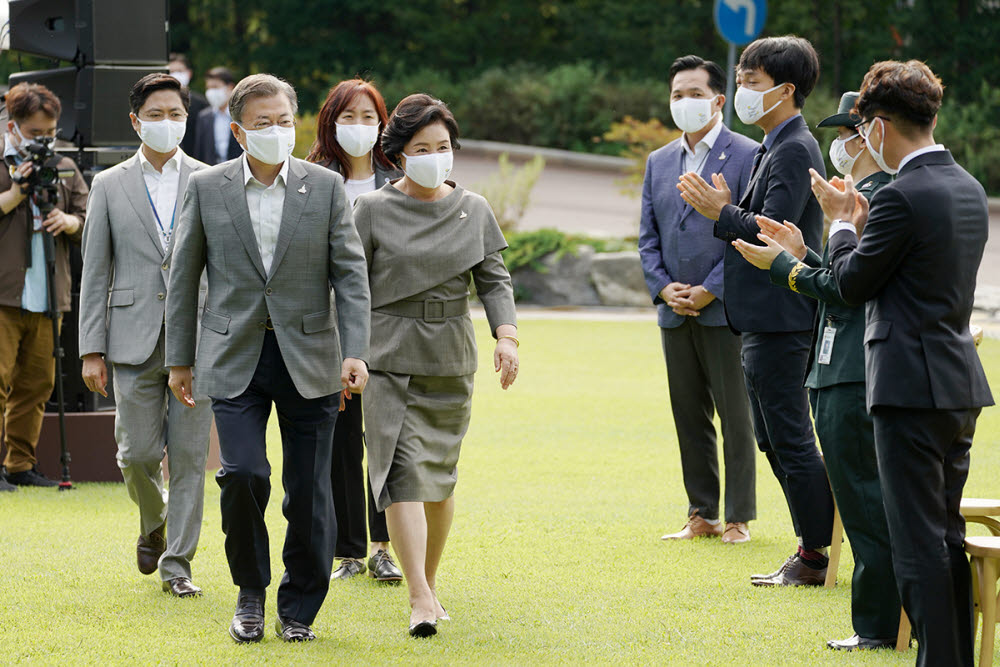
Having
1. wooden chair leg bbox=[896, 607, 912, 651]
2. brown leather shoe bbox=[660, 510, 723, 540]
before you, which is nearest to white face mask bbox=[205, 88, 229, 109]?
brown leather shoe bbox=[660, 510, 723, 540]

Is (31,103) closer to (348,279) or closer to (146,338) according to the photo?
(146,338)

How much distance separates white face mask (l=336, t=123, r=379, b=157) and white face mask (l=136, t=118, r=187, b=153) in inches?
28.7

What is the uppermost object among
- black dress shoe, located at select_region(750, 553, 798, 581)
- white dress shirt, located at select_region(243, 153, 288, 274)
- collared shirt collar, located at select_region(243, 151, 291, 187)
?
collared shirt collar, located at select_region(243, 151, 291, 187)

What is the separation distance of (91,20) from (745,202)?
4159mm

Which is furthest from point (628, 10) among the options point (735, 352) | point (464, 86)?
point (735, 352)

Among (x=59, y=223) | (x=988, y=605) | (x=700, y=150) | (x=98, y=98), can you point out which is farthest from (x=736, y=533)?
(x=98, y=98)

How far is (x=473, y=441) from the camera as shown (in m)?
9.88

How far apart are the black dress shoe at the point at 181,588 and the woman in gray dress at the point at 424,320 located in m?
1.01

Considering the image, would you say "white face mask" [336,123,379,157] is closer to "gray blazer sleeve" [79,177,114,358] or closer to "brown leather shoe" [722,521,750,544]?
"gray blazer sleeve" [79,177,114,358]

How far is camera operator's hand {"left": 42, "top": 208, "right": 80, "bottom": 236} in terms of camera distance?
324 inches

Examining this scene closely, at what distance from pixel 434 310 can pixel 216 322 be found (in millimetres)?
893

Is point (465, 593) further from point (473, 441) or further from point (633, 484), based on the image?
point (473, 441)

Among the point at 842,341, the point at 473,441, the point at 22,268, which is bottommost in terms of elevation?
the point at 473,441

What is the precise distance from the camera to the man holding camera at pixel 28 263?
8219 mm
